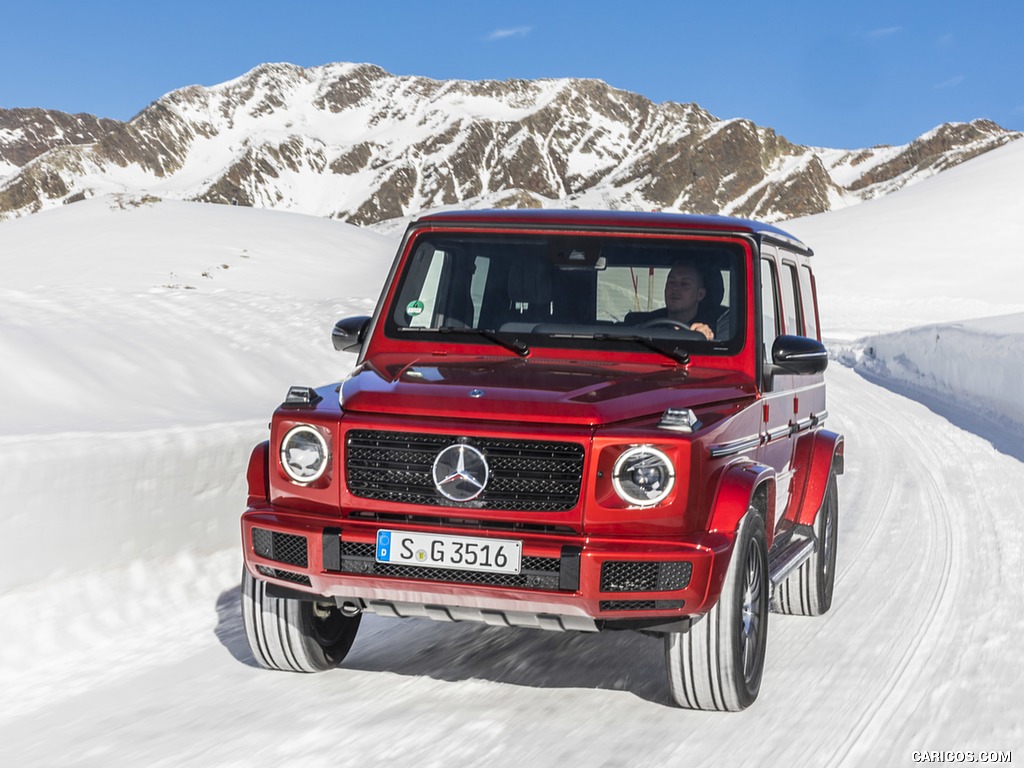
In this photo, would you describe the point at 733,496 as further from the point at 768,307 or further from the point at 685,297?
the point at 768,307

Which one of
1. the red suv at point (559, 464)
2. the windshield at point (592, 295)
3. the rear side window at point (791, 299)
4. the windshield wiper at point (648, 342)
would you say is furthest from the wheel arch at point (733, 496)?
the rear side window at point (791, 299)

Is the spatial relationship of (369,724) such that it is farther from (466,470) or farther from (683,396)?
(683,396)

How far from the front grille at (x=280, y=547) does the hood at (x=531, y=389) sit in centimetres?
52

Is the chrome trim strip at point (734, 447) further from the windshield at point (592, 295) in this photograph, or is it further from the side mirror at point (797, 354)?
the windshield at point (592, 295)

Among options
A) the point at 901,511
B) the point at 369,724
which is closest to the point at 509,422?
the point at 369,724

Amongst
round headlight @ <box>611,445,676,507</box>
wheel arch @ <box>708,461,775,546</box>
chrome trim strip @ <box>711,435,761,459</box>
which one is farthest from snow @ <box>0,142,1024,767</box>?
chrome trim strip @ <box>711,435,761,459</box>

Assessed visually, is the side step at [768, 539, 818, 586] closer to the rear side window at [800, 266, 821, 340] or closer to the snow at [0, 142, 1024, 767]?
the snow at [0, 142, 1024, 767]

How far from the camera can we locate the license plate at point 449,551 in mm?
4219

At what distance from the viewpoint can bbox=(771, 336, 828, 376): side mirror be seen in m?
5.18

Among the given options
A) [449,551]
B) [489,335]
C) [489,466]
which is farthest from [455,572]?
[489,335]

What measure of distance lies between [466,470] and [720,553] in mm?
913

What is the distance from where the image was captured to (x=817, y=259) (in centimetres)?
6550

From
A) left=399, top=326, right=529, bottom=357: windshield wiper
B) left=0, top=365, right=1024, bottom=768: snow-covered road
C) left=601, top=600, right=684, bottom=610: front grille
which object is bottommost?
left=0, top=365, right=1024, bottom=768: snow-covered road

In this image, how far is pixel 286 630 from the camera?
4.88 m
